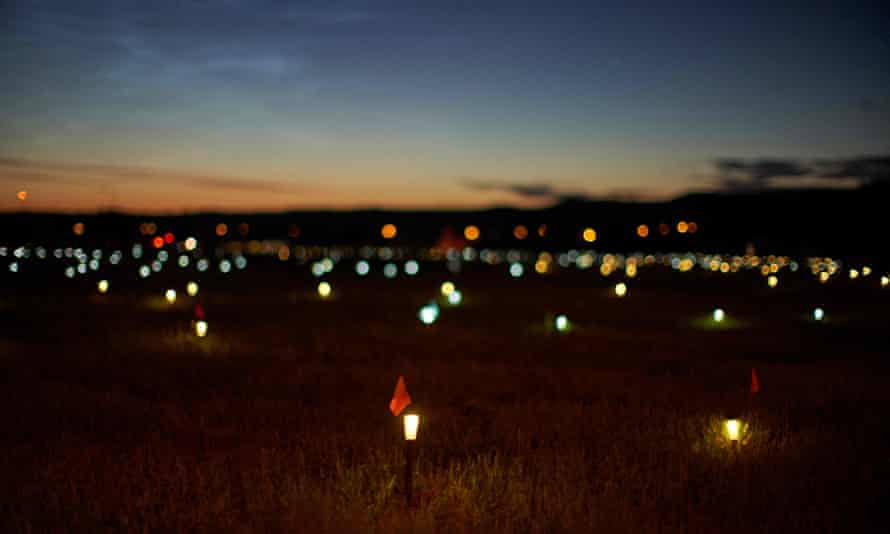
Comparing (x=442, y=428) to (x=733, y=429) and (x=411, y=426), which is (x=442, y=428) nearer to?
(x=411, y=426)

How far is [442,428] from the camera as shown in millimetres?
10508

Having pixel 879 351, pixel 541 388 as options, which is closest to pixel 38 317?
pixel 541 388

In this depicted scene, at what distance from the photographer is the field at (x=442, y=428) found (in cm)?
724

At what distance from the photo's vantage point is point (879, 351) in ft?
63.5

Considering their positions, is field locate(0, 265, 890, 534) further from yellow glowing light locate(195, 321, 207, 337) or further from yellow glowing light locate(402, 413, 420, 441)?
yellow glowing light locate(402, 413, 420, 441)

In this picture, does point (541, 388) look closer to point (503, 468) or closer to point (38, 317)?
point (503, 468)

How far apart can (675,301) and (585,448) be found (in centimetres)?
2709

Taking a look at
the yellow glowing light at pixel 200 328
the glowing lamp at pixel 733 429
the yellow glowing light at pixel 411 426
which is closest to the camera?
the yellow glowing light at pixel 411 426

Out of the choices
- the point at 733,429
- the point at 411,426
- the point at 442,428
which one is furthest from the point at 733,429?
the point at 411,426

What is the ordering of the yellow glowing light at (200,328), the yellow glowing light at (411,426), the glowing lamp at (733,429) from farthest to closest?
the yellow glowing light at (200,328), the glowing lamp at (733,429), the yellow glowing light at (411,426)

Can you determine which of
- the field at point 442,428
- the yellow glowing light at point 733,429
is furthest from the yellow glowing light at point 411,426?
the yellow glowing light at point 733,429

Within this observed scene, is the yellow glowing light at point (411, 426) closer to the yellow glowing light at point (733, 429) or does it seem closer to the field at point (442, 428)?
the field at point (442, 428)

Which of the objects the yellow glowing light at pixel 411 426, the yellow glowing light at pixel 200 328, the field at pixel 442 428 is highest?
the yellow glowing light at pixel 411 426

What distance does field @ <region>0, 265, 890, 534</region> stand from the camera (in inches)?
285
